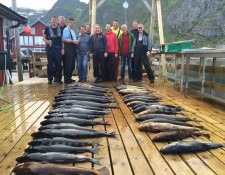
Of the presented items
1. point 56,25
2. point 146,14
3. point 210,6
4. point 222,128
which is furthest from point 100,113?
point 146,14

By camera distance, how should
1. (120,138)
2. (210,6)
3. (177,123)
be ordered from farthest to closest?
(210,6) → (177,123) → (120,138)

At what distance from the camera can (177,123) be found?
439 centimetres

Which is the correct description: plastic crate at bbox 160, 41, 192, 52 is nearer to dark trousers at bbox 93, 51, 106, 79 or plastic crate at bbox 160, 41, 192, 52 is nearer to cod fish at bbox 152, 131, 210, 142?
dark trousers at bbox 93, 51, 106, 79

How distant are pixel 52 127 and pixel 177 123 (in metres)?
1.77

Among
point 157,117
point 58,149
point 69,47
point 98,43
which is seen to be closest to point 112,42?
point 98,43

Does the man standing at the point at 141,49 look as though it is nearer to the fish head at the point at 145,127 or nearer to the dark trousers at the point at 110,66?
the dark trousers at the point at 110,66

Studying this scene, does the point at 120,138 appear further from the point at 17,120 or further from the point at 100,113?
the point at 17,120

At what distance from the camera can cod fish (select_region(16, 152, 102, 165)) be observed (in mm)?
2984

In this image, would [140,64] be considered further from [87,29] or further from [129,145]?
[129,145]

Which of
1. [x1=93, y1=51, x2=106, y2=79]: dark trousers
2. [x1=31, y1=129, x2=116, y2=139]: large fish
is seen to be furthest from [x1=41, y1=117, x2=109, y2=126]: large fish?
[x1=93, y1=51, x2=106, y2=79]: dark trousers

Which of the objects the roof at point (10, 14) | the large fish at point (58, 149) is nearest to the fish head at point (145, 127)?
the large fish at point (58, 149)

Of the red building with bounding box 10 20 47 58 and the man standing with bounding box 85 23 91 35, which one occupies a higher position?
the red building with bounding box 10 20 47 58

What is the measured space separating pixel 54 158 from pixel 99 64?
776 cm

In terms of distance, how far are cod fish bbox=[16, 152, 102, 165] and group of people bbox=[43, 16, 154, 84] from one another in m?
7.01
